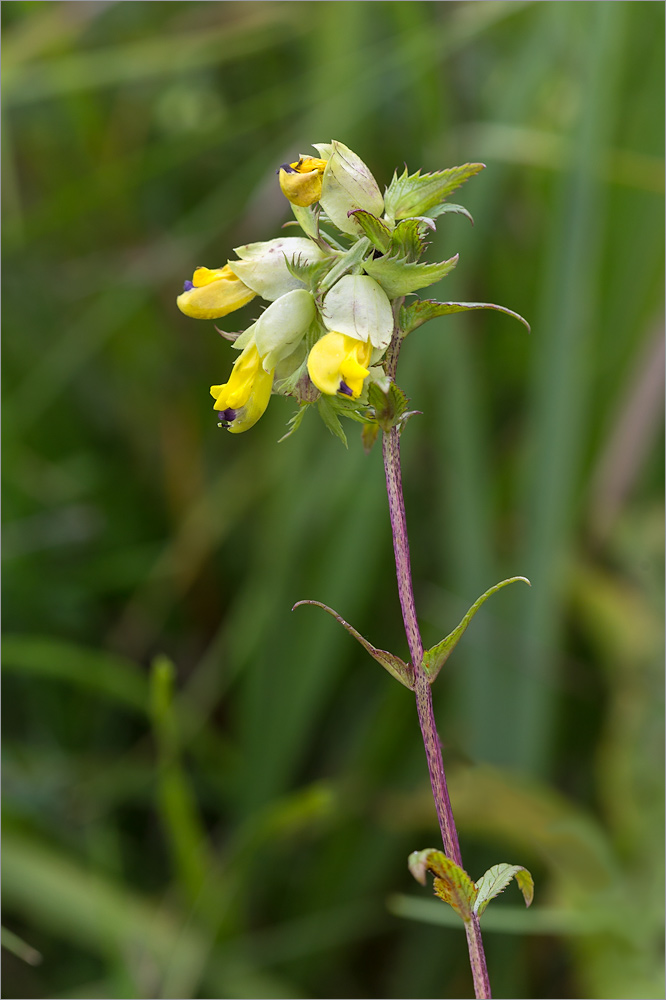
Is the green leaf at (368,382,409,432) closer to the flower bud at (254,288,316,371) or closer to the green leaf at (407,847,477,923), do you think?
the flower bud at (254,288,316,371)

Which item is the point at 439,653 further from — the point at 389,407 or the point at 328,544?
the point at 328,544

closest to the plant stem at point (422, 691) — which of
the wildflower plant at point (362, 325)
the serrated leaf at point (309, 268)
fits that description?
the wildflower plant at point (362, 325)

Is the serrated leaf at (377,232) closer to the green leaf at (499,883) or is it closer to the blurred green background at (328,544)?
the green leaf at (499,883)

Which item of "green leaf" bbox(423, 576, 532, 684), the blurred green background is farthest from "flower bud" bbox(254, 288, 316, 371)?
the blurred green background

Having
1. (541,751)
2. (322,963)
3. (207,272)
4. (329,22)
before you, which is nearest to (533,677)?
(541,751)

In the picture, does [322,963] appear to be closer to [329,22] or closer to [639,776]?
[639,776]

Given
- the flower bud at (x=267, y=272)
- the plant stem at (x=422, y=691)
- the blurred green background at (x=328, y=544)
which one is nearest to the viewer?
the plant stem at (x=422, y=691)

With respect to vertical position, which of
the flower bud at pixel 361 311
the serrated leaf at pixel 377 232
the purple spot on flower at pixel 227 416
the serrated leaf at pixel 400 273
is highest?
the serrated leaf at pixel 377 232
